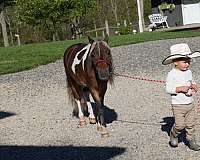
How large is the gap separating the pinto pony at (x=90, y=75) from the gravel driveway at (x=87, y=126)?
1.01 ft

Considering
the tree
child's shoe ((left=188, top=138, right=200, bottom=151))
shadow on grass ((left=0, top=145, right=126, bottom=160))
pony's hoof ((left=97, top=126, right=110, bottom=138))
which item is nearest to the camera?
child's shoe ((left=188, top=138, right=200, bottom=151))

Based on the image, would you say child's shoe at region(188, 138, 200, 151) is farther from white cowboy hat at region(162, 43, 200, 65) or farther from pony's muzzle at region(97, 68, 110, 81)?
pony's muzzle at region(97, 68, 110, 81)

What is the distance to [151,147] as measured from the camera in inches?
261

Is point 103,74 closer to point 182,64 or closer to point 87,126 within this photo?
point 182,64

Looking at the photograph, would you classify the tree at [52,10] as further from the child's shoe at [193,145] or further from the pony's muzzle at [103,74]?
the child's shoe at [193,145]

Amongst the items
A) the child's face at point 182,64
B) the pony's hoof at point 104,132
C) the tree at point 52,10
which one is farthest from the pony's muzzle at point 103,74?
the tree at point 52,10

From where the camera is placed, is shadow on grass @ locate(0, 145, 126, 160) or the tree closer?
shadow on grass @ locate(0, 145, 126, 160)

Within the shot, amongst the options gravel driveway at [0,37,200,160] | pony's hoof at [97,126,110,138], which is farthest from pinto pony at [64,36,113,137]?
gravel driveway at [0,37,200,160]

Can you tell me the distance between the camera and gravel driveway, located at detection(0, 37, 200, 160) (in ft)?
21.9

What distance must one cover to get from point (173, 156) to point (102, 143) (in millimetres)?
1322

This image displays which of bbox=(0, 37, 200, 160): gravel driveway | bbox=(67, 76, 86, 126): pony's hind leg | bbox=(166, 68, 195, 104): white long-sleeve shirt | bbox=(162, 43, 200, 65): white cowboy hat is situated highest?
bbox=(162, 43, 200, 65): white cowboy hat

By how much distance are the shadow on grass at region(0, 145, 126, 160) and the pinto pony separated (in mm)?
660

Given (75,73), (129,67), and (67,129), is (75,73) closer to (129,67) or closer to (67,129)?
(67,129)

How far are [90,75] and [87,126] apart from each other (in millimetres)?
1208
